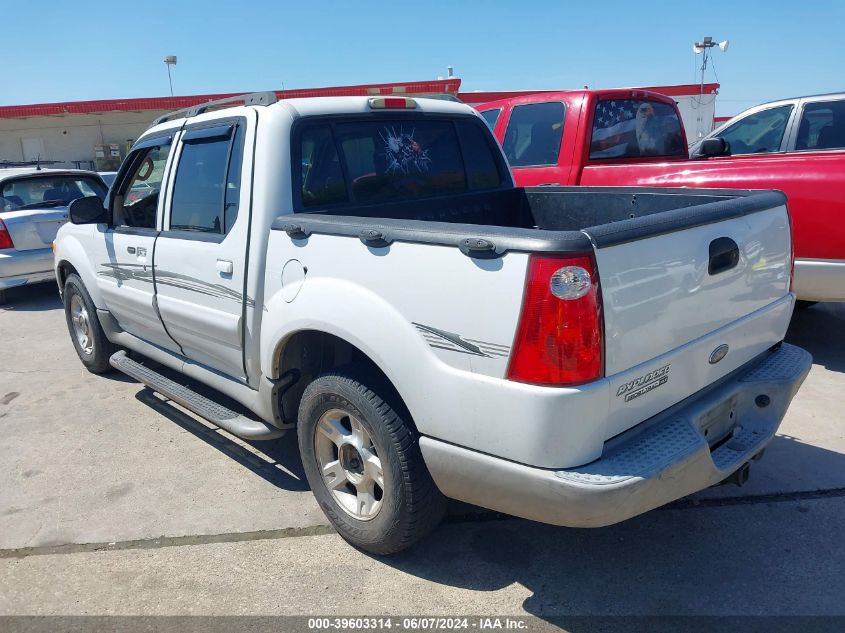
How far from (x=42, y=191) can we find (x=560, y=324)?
345 inches

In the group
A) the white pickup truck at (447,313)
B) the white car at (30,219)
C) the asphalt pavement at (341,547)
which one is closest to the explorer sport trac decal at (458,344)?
the white pickup truck at (447,313)

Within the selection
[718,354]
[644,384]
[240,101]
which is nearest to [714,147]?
[718,354]

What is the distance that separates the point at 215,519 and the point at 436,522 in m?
1.29

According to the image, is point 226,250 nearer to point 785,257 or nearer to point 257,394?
point 257,394

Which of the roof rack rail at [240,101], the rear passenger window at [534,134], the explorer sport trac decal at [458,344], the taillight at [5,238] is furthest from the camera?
the taillight at [5,238]

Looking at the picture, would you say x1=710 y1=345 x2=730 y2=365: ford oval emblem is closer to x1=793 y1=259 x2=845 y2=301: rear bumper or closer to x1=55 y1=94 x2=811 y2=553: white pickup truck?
x1=55 y1=94 x2=811 y2=553: white pickup truck

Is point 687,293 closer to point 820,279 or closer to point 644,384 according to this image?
point 644,384

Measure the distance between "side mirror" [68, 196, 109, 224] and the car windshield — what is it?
4158mm

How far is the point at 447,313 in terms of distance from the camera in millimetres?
2344

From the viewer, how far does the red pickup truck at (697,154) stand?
477cm

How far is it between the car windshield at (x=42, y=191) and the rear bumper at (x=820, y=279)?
305 inches

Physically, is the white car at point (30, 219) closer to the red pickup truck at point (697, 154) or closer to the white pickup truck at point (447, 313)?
the white pickup truck at point (447, 313)

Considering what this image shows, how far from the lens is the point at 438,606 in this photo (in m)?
2.72

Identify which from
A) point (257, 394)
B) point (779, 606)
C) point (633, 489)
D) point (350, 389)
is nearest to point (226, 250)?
point (257, 394)
